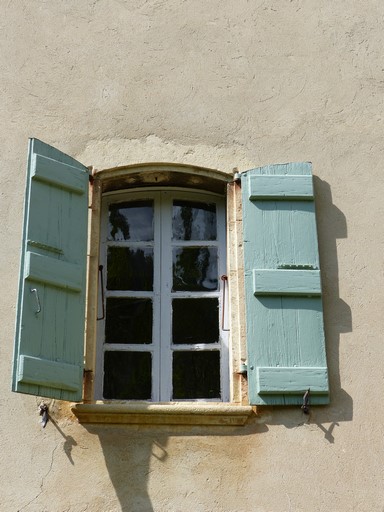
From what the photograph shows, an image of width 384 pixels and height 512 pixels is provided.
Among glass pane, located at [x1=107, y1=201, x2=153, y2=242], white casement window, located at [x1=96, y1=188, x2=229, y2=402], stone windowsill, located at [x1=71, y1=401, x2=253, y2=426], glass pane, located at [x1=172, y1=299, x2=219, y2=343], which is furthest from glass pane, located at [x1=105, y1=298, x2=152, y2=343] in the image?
stone windowsill, located at [x1=71, y1=401, x2=253, y2=426]

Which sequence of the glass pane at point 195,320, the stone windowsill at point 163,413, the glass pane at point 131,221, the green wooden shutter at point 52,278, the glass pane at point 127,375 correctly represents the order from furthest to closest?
the glass pane at point 131,221 < the glass pane at point 195,320 < the glass pane at point 127,375 < the stone windowsill at point 163,413 < the green wooden shutter at point 52,278

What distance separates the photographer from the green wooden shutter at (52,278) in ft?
16.6

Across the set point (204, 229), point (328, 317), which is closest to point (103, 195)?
point (204, 229)

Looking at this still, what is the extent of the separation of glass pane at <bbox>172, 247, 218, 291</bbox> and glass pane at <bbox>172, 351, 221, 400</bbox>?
452 mm

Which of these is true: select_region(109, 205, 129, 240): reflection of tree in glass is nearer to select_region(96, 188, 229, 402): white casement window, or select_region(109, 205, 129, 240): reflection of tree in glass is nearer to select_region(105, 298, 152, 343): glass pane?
select_region(96, 188, 229, 402): white casement window

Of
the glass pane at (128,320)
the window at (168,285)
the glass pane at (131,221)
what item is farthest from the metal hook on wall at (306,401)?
the glass pane at (131,221)

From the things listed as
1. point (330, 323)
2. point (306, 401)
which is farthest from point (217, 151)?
point (306, 401)

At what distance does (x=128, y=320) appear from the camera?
584 cm

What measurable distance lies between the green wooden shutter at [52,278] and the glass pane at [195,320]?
2.26 ft

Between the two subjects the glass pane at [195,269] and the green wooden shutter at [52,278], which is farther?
the glass pane at [195,269]

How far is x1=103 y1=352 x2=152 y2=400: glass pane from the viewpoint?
564 centimetres

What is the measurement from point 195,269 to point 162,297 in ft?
0.97

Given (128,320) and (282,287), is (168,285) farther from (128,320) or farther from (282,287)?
(282,287)

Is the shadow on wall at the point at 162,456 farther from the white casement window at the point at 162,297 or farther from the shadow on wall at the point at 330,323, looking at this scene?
the white casement window at the point at 162,297
